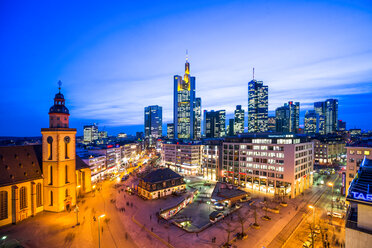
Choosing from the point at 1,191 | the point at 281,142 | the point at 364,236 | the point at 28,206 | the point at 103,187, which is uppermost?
the point at 281,142

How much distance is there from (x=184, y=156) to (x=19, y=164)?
242ft

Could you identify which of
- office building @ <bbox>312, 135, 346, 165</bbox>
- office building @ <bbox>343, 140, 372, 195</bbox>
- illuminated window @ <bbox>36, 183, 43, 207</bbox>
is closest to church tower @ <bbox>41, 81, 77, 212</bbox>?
illuminated window @ <bbox>36, 183, 43, 207</bbox>

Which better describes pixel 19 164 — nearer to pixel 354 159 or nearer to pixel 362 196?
pixel 362 196

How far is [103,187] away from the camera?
70.8m

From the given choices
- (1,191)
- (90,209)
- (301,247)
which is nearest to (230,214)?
(301,247)

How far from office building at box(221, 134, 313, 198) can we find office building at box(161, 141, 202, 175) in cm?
2798

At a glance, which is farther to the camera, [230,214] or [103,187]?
[103,187]

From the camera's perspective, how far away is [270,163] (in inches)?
2537

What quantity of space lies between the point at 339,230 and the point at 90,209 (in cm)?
5813

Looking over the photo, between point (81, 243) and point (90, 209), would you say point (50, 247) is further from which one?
point (90, 209)

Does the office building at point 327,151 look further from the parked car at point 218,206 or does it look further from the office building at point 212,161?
the parked car at point 218,206

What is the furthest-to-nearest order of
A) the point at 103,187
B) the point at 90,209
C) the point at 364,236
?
the point at 103,187, the point at 90,209, the point at 364,236

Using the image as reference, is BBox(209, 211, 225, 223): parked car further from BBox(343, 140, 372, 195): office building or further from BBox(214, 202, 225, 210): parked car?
BBox(343, 140, 372, 195): office building

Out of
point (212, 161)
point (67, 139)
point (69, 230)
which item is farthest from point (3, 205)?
point (212, 161)
